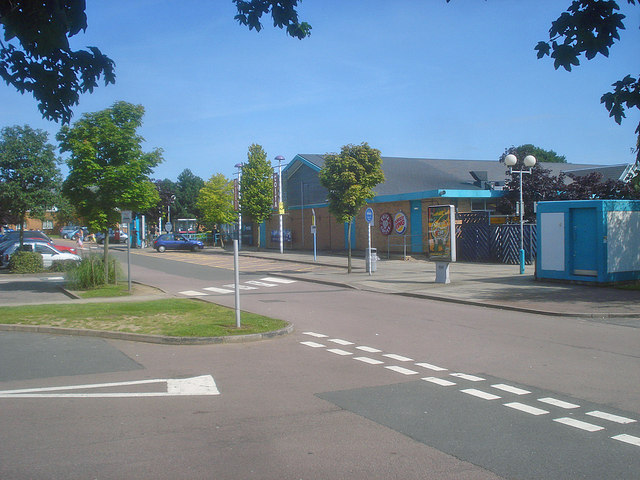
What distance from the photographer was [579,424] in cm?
592

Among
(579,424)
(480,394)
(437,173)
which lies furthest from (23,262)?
(437,173)

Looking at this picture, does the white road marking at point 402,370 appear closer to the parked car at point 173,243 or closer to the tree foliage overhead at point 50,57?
the tree foliage overhead at point 50,57

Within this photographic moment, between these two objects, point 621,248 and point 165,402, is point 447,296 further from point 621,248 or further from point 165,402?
point 165,402

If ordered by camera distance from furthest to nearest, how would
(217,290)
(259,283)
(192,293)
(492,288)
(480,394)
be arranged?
(259,283) < (217,290) < (192,293) < (492,288) < (480,394)

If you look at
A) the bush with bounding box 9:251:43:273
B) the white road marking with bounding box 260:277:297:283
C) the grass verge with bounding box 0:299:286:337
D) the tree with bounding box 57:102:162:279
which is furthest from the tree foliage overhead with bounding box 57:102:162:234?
the bush with bounding box 9:251:43:273

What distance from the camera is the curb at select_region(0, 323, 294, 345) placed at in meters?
10.9

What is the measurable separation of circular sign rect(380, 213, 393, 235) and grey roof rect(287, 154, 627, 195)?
89.8 inches

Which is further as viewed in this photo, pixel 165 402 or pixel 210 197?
pixel 210 197

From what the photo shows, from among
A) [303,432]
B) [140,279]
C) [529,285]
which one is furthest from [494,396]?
[140,279]

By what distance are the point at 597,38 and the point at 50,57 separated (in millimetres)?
5216

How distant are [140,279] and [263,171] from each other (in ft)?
81.6

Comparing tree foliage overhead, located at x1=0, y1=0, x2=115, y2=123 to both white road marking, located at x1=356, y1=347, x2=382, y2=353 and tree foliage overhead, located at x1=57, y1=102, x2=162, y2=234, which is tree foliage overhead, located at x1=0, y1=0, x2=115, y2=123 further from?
tree foliage overhead, located at x1=57, y1=102, x2=162, y2=234

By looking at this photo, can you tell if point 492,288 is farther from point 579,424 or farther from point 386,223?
point 386,223

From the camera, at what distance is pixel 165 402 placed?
6.95 meters
